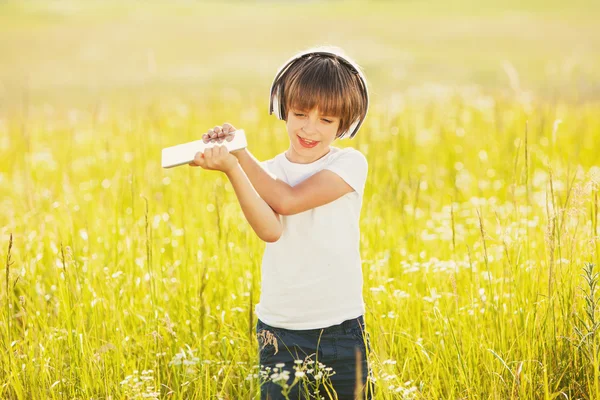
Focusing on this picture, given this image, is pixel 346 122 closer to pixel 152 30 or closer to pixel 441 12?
pixel 152 30

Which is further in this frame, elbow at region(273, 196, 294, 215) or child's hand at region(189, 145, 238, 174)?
elbow at region(273, 196, 294, 215)

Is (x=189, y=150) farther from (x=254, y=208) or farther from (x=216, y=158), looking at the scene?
(x=254, y=208)

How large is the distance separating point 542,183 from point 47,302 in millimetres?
3589

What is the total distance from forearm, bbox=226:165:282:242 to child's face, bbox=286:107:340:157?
28 centimetres

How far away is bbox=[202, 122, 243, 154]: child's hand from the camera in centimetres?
223

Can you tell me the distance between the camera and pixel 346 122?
2.50 metres

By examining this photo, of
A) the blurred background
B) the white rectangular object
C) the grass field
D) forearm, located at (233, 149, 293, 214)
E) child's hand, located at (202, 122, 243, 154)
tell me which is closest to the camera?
the white rectangular object

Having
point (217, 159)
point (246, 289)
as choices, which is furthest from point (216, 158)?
point (246, 289)

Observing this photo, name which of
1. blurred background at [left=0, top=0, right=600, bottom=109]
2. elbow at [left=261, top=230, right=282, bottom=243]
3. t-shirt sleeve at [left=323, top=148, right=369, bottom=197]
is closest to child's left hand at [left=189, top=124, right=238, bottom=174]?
elbow at [left=261, top=230, right=282, bottom=243]

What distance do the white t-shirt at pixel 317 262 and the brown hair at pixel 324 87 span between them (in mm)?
170

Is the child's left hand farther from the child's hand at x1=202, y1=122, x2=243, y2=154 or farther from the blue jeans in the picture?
the blue jeans

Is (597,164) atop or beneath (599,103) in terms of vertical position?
beneath

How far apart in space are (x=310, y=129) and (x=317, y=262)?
Answer: 0.47m

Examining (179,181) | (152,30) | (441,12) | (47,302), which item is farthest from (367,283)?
(441,12)
